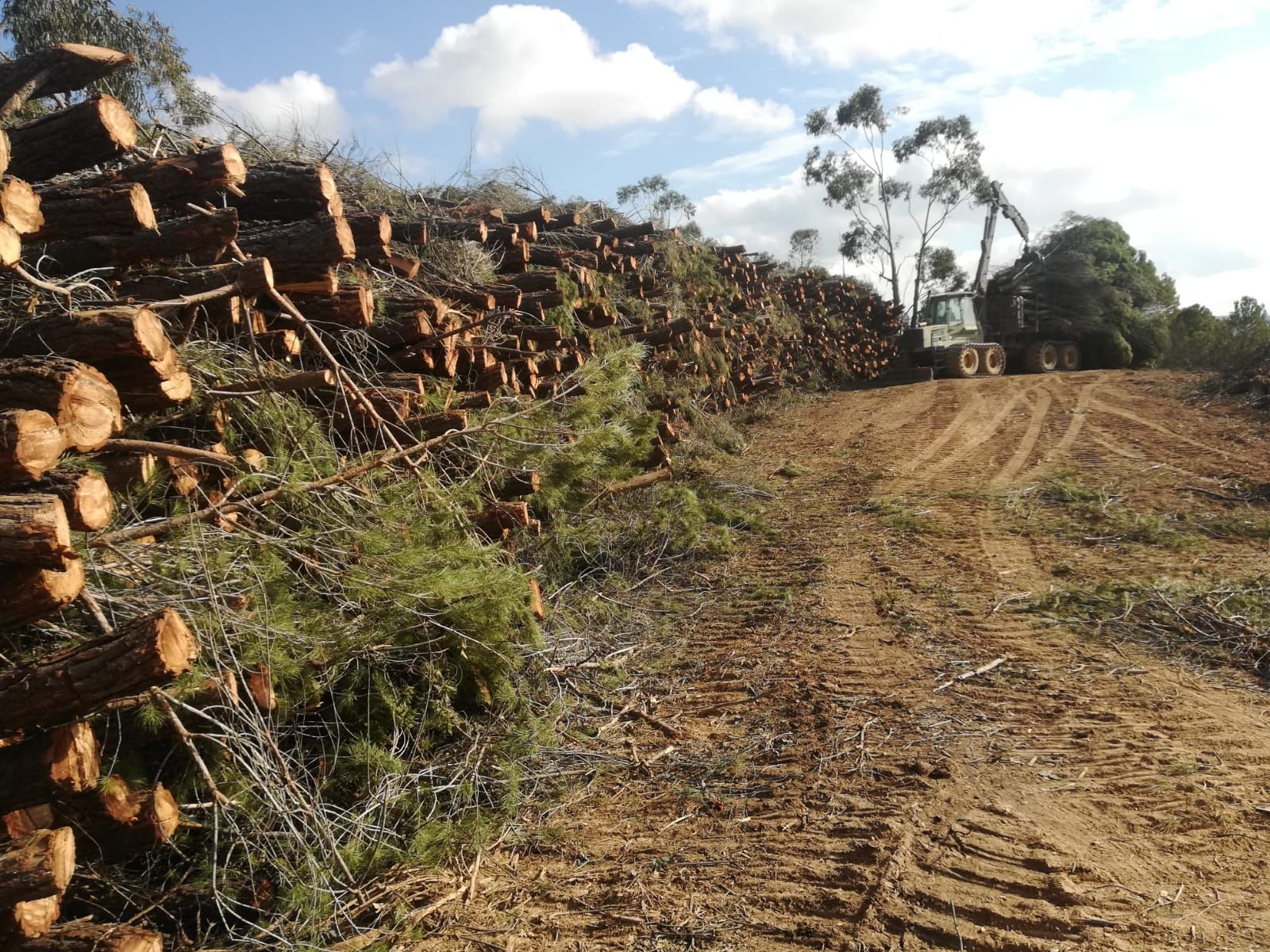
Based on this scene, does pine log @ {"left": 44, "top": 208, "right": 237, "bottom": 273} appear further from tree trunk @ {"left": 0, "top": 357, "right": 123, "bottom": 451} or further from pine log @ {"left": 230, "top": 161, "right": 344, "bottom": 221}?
tree trunk @ {"left": 0, "top": 357, "right": 123, "bottom": 451}

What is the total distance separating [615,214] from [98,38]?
9.38 meters

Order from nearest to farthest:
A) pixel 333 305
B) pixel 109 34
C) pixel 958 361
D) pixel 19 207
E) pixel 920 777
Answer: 1. pixel 19 207
2. pixel 920 777
3. pixel 333 305
4. pixel 109 34
5. pixel 958 361

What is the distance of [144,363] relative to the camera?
10.8 feet

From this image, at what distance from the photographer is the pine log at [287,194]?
15.6 feet

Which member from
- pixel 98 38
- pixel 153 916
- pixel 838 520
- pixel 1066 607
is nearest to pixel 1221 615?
pixel 1066 607

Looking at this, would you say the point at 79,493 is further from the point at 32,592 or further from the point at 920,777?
the point at 920,777

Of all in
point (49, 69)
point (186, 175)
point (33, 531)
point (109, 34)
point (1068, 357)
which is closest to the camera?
point (33, 531)

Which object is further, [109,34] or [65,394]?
[109,34]

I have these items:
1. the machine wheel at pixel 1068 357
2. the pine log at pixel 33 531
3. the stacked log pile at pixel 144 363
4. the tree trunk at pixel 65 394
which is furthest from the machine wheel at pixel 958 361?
the pine log at pixel 33 531

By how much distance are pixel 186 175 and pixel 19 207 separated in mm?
917

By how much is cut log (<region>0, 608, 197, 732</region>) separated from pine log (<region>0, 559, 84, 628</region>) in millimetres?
162

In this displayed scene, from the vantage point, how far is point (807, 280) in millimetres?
18859

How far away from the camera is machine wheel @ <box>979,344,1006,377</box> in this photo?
21625 mm

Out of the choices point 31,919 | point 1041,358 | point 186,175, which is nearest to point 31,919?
point 31,919
